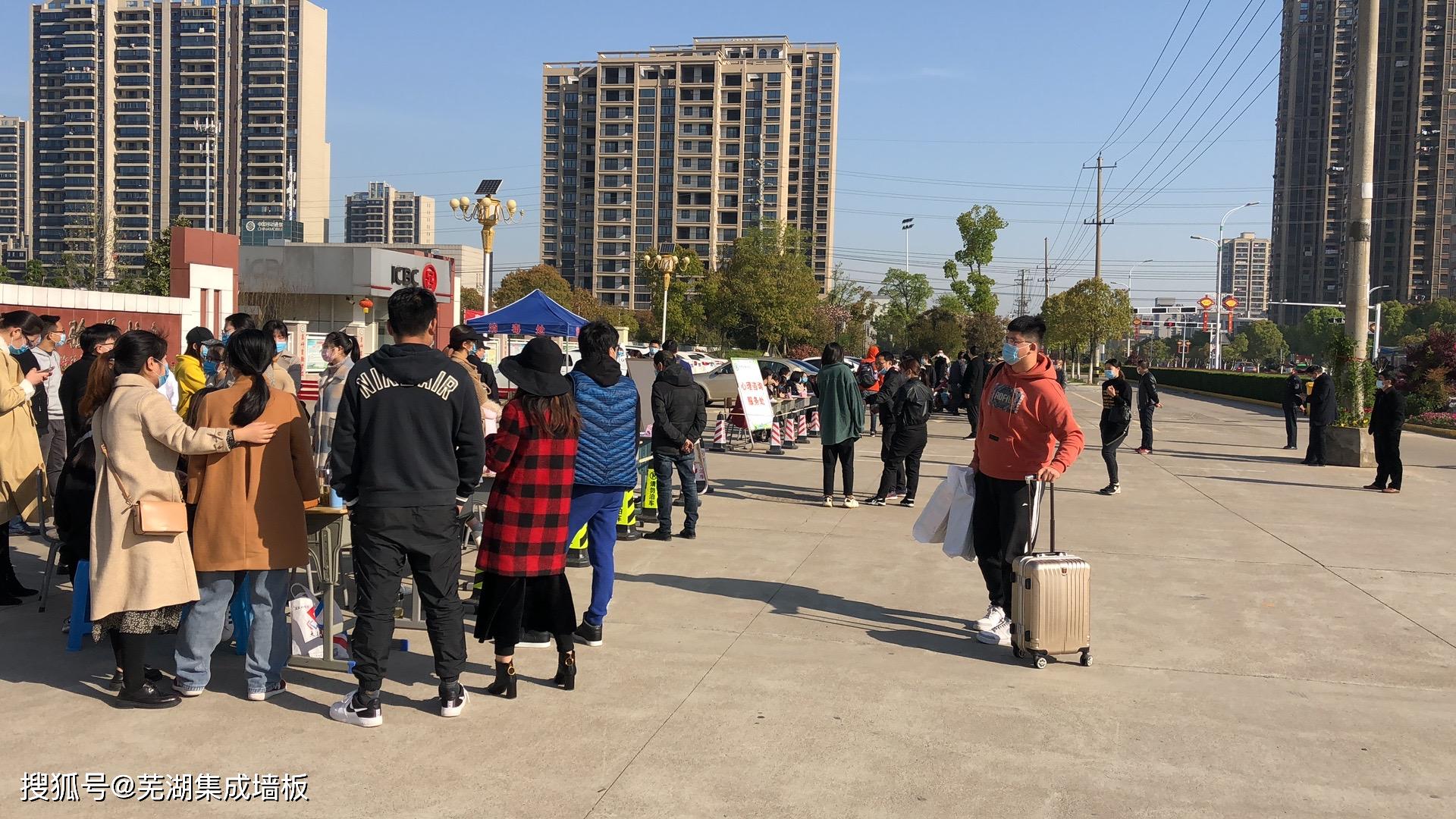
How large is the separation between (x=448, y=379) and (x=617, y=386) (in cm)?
170

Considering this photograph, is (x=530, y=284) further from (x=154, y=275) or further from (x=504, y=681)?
(x=504, y=681)

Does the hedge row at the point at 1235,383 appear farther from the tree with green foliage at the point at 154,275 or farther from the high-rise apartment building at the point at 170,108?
the high-rise apartment building at the point at 170,108

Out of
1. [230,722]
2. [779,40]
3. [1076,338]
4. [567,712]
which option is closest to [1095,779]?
[567,712]

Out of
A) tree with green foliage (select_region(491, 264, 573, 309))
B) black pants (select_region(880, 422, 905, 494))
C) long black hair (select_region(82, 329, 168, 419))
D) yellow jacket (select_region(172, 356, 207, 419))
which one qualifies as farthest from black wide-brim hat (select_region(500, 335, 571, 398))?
tree with green foliage (select_region(491, 264, 573, 309))

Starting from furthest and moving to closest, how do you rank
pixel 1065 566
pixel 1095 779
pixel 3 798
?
1. pixel 1065 566
2. pixel 1095 779
3. pixel 3 798

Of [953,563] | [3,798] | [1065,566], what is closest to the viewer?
[3,798]

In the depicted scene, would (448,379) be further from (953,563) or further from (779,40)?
(779,40)

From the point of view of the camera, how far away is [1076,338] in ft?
235

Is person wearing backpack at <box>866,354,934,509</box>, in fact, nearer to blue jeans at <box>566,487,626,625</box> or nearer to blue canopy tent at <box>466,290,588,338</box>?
blue canopy tent at <box>466,290,588,338</box>

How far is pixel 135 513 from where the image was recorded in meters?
5.01

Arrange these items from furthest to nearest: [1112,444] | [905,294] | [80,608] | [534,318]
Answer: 1. [905,294]
2. [534,318]
3. [1112,444]
4. [80,608]

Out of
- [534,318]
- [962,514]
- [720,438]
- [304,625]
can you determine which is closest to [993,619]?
[962,514]

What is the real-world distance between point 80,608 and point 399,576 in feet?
7.42

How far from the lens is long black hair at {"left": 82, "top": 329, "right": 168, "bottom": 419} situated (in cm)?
519
